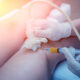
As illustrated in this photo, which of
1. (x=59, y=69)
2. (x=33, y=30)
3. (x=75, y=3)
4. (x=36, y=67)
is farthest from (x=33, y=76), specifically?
(x=75, y=3)

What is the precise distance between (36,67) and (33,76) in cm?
5

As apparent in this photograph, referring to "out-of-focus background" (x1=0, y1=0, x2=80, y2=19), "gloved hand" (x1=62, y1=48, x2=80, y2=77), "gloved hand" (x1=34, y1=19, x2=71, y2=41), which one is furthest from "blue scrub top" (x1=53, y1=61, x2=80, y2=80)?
"out-of-focus background" (x1=0, y1=0, x2=80, y2=19)

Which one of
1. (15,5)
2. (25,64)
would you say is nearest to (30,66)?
(25,64)

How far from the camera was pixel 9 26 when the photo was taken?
0.72 meters

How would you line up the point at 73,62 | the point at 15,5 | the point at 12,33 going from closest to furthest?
the point at 73,62 < the point at 12,33 < the point at 15,5

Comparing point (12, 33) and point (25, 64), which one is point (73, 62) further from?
point (12, 33)

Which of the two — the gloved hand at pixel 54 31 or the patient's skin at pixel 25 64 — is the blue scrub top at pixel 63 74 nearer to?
the patient's skin at pixel 25 64

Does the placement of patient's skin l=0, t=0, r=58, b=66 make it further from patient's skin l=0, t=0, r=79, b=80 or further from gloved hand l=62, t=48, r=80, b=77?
gloved hand l=62, t=48, r=80, b=77

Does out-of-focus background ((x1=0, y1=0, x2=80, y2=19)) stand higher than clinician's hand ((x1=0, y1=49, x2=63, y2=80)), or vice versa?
out-of-focus background ((x1=0, y1=0, x2=80, y2=19))

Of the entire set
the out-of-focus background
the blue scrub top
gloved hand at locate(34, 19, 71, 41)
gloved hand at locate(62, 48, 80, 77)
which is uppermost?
the out-of-focus background

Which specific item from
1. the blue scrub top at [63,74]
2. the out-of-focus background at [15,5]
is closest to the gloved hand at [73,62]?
the blue scrub top at [63,74]

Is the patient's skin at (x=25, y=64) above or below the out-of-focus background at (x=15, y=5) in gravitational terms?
below

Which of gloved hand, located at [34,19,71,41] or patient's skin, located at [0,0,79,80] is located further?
gloved hand, located at [34,19,71,41]

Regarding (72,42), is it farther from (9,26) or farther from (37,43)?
(9,26)
